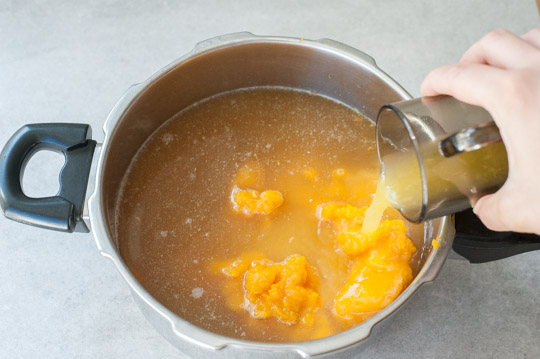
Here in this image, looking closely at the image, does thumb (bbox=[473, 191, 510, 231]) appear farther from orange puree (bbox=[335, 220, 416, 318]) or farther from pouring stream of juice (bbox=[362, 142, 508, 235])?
orange puree (bbox=[335, 220, 416, 318])

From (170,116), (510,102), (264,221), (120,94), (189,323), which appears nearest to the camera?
(510,102)

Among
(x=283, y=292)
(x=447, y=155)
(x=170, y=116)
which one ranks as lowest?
(x=283, y=292)

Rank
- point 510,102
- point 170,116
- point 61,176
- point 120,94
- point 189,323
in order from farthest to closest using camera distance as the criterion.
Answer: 1. point 120,94
2. point 170,116
3. point 61,176
4. point 189,323
5. point 510,102

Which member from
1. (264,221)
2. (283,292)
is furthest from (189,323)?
(264,221)

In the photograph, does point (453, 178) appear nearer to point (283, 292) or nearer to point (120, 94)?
Answer: point (283, 292)

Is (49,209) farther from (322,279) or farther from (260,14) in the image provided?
(260,14)

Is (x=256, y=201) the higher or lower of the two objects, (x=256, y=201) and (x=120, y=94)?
the lower

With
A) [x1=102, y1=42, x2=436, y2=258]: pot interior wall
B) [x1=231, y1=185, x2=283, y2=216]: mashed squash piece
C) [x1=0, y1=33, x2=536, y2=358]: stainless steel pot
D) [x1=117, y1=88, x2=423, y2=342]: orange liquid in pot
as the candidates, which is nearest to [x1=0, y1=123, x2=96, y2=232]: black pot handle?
[x1=0, y1=33, x2=536, y2=358]: stainless steel pot
